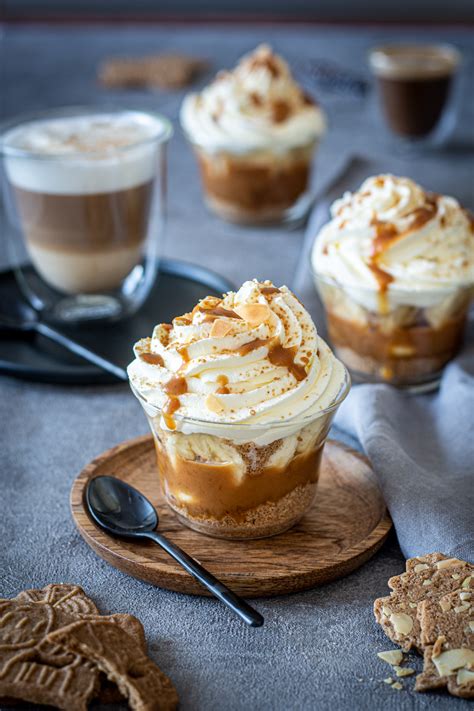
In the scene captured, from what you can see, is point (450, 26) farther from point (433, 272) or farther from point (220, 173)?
point (433, 272)

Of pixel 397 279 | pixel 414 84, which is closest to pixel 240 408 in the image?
pixel 397 279

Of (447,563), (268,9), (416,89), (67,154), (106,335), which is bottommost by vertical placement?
(268,9)

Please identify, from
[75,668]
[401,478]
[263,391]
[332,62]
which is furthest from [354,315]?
[332,62]

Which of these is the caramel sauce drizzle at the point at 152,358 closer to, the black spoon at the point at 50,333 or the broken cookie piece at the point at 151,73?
the black spoon at the point at 50,333

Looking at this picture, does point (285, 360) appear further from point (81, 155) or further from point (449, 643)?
point (81, 155)

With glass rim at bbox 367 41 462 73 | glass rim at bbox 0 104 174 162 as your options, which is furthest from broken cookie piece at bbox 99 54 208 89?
glass rim at bbox 0 104 174 162

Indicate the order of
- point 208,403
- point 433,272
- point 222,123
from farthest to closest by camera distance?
1. point 222,123
2. point 433,272
3. point 208,403
